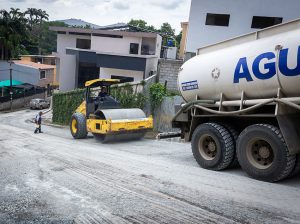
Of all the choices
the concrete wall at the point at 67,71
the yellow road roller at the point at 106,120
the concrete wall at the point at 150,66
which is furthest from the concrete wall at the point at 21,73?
the yellow road roller at the point at 106,120

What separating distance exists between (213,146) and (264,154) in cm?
153

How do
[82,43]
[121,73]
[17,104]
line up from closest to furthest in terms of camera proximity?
[121,73], [17,104], [82,43]

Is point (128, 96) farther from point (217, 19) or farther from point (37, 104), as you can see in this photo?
point (37, 104)

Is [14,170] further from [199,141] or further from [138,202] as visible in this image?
[199,141]

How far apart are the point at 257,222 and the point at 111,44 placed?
30611 mm

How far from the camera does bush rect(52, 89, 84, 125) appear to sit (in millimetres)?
22284

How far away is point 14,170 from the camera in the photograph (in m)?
8.20

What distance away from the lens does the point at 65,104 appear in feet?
76.0

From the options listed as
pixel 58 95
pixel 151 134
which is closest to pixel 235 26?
pixel 151 134

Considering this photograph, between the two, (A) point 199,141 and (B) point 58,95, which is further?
(B) point 58,95

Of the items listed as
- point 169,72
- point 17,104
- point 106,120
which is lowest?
point 17,104

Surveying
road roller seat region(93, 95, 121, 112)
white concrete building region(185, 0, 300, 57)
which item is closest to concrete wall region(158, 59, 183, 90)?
white concrete building region(185, 0, 300, 57)

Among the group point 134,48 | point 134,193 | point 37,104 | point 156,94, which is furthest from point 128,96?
point 37,104

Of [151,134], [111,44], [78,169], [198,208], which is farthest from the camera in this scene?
[111,44]
